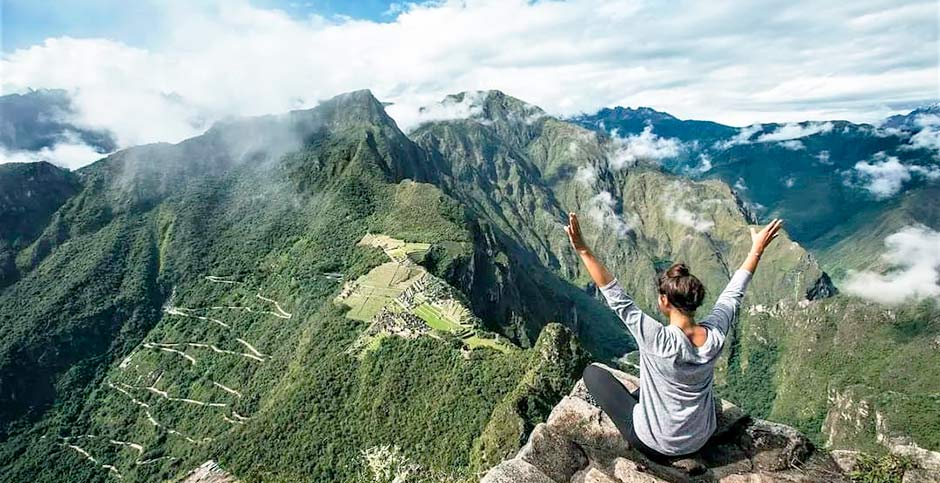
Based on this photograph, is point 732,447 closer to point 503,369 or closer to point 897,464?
point 897,464

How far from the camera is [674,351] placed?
9.20 metres

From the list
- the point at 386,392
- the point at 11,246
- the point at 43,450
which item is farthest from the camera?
the point at 11,246

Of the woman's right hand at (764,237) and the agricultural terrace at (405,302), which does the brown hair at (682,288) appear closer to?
the woman's right hand at (764,237)

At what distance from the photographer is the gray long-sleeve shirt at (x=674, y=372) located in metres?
9.30

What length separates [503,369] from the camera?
73562 millimetres

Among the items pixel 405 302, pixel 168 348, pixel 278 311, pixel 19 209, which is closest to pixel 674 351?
pixel 405 302

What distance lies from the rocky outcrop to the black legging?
0.97 ft

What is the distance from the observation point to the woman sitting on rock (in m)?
9.23

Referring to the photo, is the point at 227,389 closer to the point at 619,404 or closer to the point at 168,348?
the point at 168,348

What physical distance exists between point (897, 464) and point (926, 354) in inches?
9080

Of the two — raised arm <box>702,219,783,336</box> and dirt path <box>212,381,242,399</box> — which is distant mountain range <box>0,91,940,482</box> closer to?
dirt path <box>212,381,242,399</box>

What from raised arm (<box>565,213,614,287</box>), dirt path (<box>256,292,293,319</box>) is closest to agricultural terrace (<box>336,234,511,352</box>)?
dirt path (<box>256,292,293,319</box>)

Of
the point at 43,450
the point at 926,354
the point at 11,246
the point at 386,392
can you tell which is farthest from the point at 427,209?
the point at 926,354

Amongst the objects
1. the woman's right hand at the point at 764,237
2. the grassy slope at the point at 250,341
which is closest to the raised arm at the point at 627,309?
the woman's right hand at the point at 764,237
